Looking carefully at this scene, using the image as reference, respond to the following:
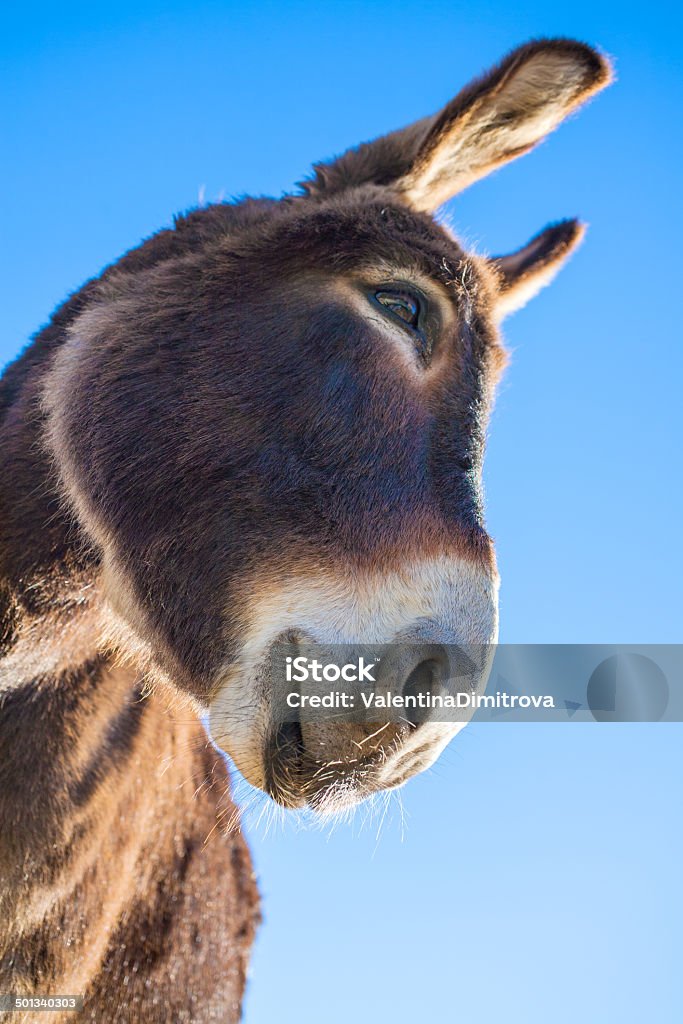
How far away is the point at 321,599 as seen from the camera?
2020 millimetres

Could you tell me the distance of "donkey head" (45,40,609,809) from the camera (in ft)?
6.72

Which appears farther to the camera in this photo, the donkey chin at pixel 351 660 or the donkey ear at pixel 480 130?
the donkey ear at pixel 480 130

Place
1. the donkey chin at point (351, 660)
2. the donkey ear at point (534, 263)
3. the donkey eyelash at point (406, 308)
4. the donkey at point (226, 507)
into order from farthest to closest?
the donkey ear at point (534, 263) → the donkey eyelash at point (406, 308) → the donkey at point (226, 507) → the donkey chin at point (351, 660)

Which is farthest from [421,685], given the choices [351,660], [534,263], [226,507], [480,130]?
[534,263]

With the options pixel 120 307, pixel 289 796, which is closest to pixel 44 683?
pixel 289 796

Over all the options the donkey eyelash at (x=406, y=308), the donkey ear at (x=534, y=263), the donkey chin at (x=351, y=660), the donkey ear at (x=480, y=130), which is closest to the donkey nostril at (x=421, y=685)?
the donkey chin at (x=351, y=660)

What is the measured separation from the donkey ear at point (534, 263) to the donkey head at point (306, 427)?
0.45 m

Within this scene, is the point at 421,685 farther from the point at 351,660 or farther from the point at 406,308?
the point at 406,308

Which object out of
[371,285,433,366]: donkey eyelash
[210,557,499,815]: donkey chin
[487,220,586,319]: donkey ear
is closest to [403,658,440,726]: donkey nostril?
[210,557,499,815]: donkey chin

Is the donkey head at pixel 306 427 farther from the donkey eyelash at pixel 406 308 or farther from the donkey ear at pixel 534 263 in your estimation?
the donkey ear at pixel 534 263

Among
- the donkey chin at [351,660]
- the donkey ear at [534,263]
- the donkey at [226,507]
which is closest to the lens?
the donkey chin at [351,660]

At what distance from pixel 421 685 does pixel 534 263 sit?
2.05 m

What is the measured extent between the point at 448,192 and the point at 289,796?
210cm

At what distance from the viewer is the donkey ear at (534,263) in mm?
3379
